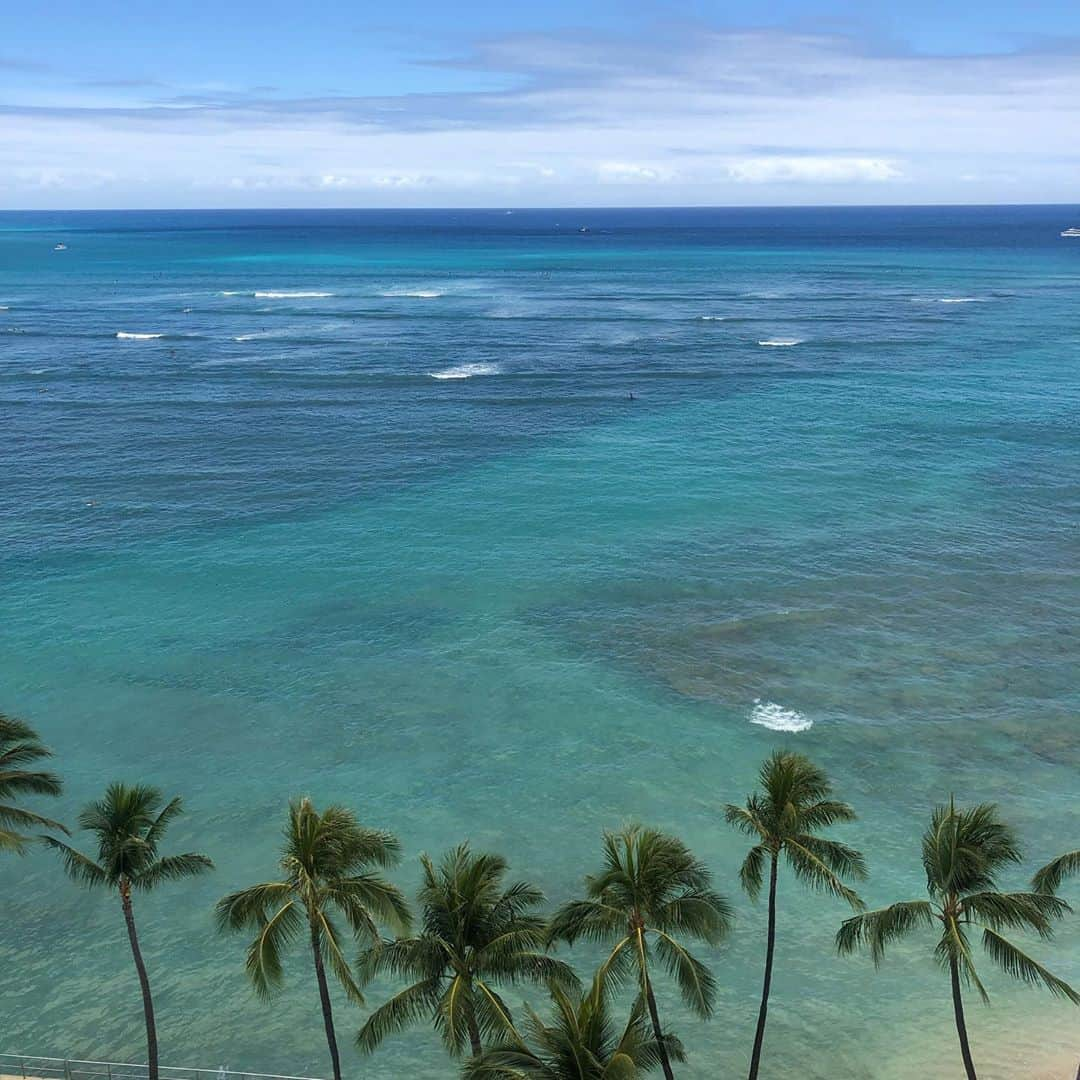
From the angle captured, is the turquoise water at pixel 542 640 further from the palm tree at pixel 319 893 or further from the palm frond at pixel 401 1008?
the palm tree at pixel 319 893

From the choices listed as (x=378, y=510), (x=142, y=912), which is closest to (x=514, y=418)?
(x=378, y=510)

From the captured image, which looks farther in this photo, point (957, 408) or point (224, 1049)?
point (957, 408)

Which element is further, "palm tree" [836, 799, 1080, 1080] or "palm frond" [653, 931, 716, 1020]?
"palm frond" [653, 931, 716, 1020]

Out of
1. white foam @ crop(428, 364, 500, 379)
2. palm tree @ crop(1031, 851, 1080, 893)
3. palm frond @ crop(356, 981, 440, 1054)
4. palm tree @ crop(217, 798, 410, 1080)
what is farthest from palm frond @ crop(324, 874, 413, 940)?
white foam @ crop(428, 364, 500, 379)

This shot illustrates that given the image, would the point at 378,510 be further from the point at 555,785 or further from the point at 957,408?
the point at 957,408

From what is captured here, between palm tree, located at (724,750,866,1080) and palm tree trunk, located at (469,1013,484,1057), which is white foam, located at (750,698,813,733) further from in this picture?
palm tree trunk, located at (469,1013,484,1057)

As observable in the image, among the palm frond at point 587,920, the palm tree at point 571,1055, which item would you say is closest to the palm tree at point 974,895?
the palm frond at point 587,920

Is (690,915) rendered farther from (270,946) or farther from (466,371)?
(466,371)
